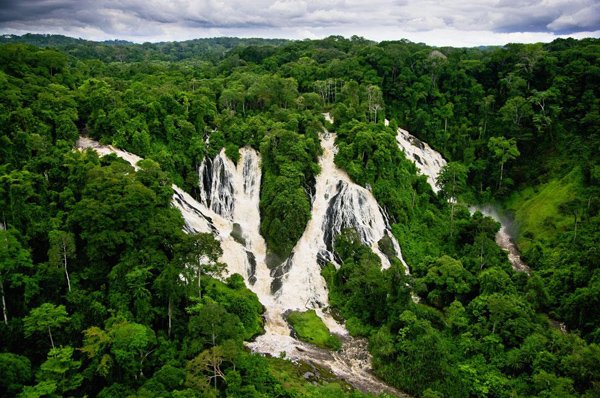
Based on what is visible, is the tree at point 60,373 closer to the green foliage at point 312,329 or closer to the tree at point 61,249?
the tree at point 61,249

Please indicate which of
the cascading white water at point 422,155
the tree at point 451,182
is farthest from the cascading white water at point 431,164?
the tree at point 451,182

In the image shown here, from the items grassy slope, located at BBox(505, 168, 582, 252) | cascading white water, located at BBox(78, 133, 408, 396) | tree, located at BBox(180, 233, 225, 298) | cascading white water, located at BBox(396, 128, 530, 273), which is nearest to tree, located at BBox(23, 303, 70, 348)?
tree, located at BBox(180, 233, 225, 298)

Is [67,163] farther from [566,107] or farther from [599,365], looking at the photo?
[566,107]

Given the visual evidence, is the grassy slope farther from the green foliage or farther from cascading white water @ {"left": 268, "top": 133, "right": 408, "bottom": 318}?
the green foliage

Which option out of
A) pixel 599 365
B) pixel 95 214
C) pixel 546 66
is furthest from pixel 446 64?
pixel 95 214

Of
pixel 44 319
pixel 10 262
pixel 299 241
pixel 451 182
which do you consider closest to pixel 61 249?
pixel 10 262
